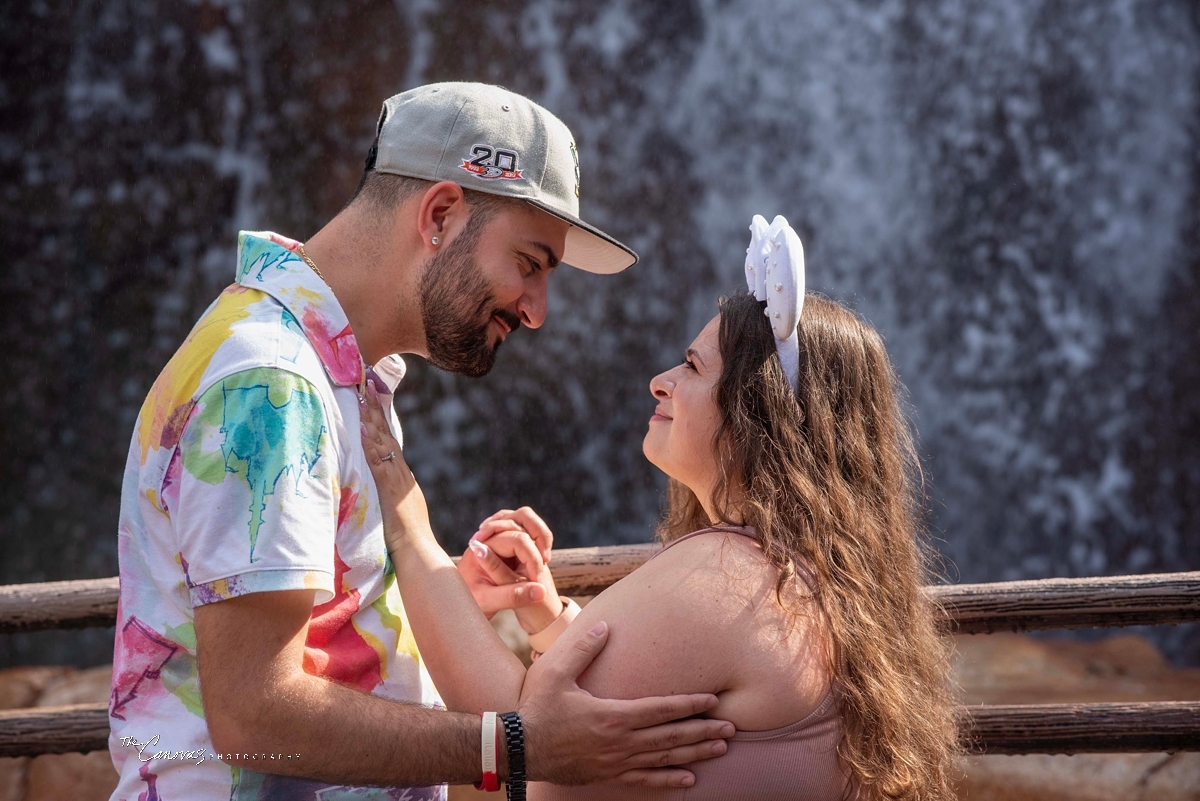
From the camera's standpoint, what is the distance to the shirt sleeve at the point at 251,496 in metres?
1.62

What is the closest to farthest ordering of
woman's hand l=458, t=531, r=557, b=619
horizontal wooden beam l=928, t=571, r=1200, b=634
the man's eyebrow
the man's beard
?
the man's beard → the man's eyebrow → woman's hand l=458, t=531, r=557, b=619 → horizontal wooden beam l=928, t=571, r=1200, b=634

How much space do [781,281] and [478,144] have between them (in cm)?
64

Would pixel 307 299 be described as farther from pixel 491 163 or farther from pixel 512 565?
pixel 512 565

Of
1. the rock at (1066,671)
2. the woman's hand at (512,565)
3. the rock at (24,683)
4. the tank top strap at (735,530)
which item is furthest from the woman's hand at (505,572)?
the rock at (24,683)

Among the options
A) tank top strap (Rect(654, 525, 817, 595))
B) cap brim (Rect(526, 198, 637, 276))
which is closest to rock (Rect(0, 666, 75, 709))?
cap brim (Rect(526, 198, 637, 276))

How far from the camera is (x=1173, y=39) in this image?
301 inches

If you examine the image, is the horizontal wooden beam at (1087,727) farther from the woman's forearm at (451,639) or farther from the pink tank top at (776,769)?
the woman's forearm at (451,639)

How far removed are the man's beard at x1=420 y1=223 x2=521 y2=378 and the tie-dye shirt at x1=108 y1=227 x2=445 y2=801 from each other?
260 mm

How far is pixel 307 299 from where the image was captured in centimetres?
192

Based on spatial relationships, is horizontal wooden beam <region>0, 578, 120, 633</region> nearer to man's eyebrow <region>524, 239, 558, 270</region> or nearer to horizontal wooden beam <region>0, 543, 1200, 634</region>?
horizontal wooden beam <region>0, 543, 1200, 634</region>

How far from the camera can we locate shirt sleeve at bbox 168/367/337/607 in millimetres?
1619

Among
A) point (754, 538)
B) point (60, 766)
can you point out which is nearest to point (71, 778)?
point (60, 766)

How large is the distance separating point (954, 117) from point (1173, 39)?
5.24ft

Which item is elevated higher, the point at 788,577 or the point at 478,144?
the point at 478,144
